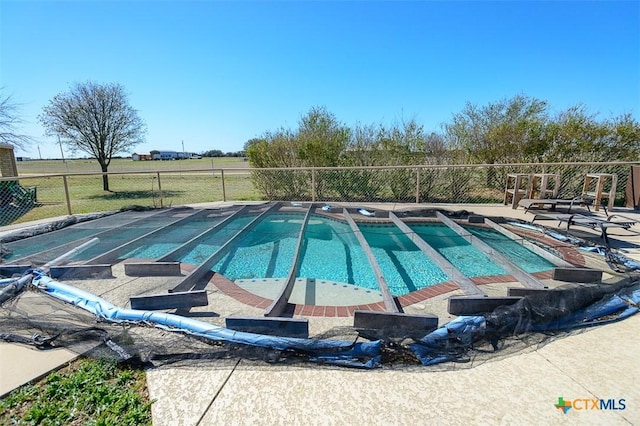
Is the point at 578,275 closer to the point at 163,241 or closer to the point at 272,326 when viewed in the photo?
the point at 272,326

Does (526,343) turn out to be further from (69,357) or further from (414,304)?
(69,357)

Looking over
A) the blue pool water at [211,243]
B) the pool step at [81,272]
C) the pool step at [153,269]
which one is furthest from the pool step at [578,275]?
the pool step at [81,272]

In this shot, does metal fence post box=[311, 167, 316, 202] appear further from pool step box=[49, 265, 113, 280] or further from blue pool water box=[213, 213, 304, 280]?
pool step box=[49, 265, 113, 280]

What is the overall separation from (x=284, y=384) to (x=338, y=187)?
773cm

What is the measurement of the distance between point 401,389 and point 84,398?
6.29 ft

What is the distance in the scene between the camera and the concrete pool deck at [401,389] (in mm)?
1583

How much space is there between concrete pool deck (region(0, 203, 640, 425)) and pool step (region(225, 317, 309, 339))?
257 millimetres

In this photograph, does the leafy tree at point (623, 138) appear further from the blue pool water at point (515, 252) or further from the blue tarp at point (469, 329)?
the blue tarp at point (469, 329)

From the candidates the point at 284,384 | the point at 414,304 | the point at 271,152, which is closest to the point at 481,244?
the point at 414,304

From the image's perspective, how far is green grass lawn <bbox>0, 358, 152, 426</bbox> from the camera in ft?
5.14

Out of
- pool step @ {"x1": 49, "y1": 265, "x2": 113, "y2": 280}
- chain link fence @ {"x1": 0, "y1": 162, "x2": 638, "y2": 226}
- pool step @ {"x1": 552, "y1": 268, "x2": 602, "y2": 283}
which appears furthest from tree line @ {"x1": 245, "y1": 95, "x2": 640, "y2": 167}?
pool step @ {"x1": 49, "y1": 265, "x2": 113, "y2": 280}

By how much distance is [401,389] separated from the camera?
5.84 feet

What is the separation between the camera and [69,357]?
2.08 m

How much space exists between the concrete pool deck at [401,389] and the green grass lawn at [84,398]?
104mm
